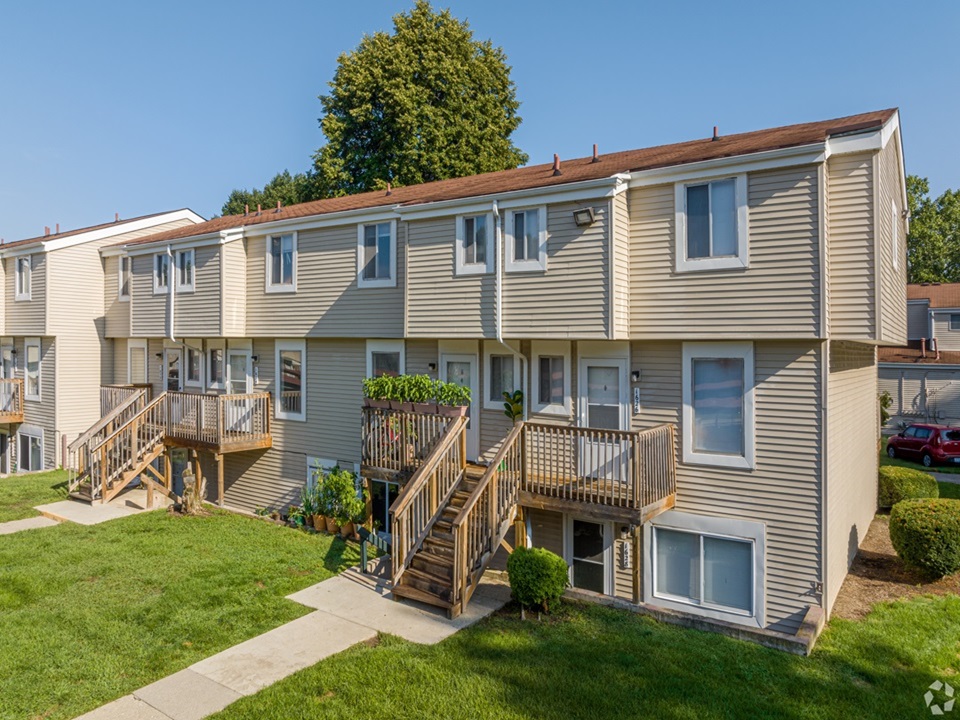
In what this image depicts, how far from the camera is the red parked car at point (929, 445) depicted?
22.8 m

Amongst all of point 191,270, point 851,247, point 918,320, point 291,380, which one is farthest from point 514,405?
point 918,320

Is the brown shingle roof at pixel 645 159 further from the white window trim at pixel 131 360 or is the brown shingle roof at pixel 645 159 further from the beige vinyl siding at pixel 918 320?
the beige vinyl siding at pixel 918 320

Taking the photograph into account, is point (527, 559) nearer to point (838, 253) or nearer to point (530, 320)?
point (530, 320)

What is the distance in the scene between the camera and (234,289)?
15.6 meters

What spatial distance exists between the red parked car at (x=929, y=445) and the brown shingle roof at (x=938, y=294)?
12149 mm

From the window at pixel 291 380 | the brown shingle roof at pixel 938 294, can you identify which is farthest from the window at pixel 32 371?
the brown shingle roof at pixel 938 294

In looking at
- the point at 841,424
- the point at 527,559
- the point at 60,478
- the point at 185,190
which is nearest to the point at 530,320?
the point at 527,559

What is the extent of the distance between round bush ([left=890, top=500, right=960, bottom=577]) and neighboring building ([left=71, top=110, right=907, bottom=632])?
89 cm

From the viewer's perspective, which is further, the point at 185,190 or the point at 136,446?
the point at 185,190

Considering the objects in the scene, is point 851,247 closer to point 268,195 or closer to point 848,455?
point 848,455

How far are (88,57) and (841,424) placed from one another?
20.6m

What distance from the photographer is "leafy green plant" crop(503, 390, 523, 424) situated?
11.4 m

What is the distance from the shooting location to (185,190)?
3388 cm

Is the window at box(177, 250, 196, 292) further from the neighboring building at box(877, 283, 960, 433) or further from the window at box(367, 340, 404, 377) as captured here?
the neighboring building at box(877, 283, 960, 433)
